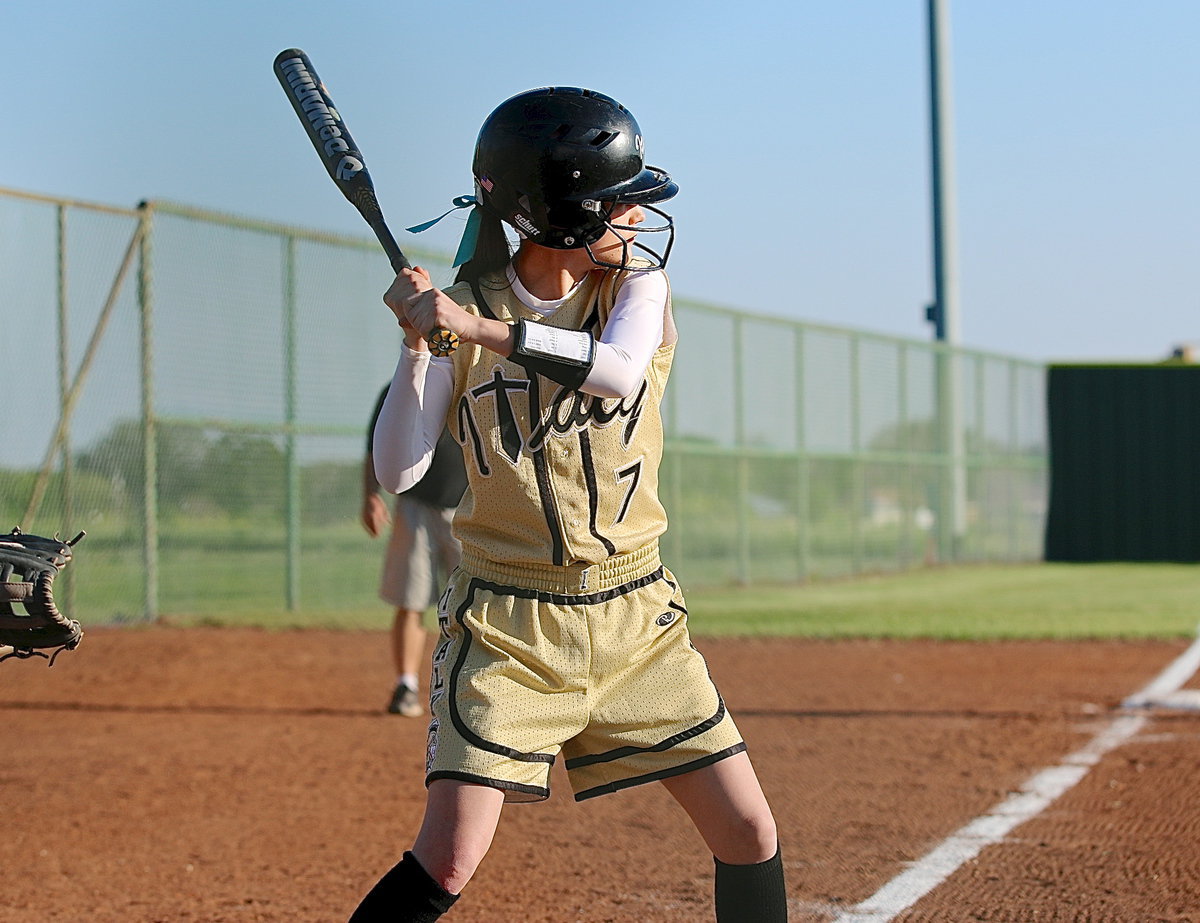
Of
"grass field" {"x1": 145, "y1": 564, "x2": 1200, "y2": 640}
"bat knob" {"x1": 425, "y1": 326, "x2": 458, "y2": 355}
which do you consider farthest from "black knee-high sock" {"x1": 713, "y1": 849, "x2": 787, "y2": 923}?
"grass field" {"x1": 145, "y1": 564, "x2": 1200, "y2": 640}

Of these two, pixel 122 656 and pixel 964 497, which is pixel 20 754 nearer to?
pixel 122 656

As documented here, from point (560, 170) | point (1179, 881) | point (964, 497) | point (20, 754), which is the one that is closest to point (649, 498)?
point (560, 170)

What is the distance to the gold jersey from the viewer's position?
2.84m

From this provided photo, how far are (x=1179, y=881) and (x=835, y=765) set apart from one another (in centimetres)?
196

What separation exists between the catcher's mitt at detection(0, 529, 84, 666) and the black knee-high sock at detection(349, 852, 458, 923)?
2.72ft

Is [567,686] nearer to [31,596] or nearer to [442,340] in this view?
[442,340]

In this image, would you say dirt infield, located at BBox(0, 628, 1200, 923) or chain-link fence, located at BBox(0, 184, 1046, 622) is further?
chain-link fence, located at BBox(0, 184, 1046, 622)

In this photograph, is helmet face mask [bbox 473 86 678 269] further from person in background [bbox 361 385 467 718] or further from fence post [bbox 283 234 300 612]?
fence post [bbox 283 234 300 612]

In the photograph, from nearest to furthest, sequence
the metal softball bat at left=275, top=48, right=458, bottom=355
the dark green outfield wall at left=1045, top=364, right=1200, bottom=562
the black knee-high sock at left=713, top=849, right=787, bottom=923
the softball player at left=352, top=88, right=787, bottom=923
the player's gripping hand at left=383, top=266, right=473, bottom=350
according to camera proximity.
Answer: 1. the player's gripping hand at left=383, top=266, right=473, bottom=350
2. the softball player at left=352, top=88, right=787, bottom=923
3. the black knee-high sock at left=713, top=849, right=787, bottom=923
4. the metal softball bat at left=275, top=48, right=458, bottom=355
5. the dark green outfield wall at left=1045, top=364, right=1200, bottom=562

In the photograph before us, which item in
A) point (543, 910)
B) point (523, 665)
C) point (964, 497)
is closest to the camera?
point (523, 665)

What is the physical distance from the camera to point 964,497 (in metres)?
21.2

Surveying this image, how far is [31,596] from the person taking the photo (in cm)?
280

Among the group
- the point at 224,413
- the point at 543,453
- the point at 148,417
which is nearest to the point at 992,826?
the point at 543,453

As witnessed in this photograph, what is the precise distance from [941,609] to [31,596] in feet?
37.5
